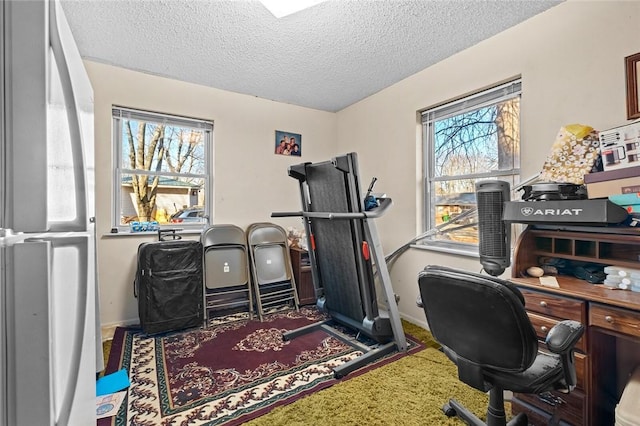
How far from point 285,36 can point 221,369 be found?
264 cm

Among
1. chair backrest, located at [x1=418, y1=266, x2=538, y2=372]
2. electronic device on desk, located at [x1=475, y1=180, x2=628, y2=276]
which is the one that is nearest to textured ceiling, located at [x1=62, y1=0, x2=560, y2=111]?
electronic device on desk, located at [x1=475, y1=180, x2=628, y2=276]

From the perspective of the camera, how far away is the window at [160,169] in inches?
119

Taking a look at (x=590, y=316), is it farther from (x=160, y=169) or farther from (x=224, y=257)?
(x=160, y=169)

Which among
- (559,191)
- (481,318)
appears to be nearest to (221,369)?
(481,318)

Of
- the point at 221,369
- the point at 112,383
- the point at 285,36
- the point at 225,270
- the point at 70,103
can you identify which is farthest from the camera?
the point at 225,270

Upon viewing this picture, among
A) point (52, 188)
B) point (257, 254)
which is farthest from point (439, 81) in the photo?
point (52, 188)

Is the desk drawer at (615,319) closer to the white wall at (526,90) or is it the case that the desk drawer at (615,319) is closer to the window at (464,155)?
the white wall at (526,90)

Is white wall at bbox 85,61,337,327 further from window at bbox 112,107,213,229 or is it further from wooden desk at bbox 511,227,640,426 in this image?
wooden desk at bbox 511,227,640,426

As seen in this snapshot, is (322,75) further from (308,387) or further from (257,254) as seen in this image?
(308,387)

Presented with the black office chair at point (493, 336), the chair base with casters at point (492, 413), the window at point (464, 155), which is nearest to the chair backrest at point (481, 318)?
the black office chair at point (493, 336)

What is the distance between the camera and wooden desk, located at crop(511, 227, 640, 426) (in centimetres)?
135

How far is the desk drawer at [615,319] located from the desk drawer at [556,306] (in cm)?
4

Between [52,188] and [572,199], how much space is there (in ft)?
7.21

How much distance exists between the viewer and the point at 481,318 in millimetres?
1188
